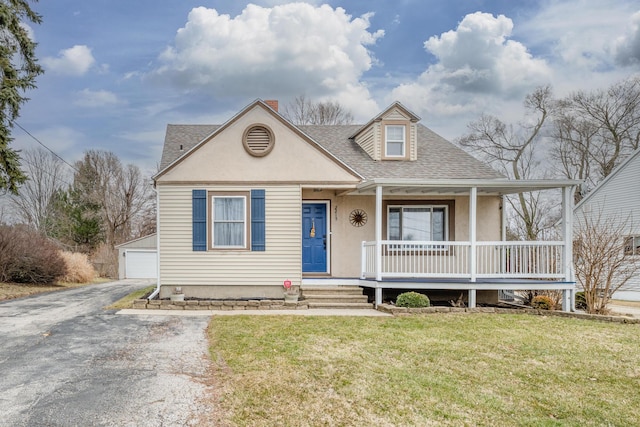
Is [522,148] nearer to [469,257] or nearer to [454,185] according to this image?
[469,257]

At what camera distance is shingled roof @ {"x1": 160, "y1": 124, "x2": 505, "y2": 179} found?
42.1 ft

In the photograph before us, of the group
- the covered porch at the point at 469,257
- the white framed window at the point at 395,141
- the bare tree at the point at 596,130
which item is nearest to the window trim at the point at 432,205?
the covered porch at the point at 469,257

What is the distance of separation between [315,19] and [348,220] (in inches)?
365

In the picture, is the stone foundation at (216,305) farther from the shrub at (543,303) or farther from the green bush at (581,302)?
the green bush at (581,302)

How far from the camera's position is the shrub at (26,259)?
16.7m

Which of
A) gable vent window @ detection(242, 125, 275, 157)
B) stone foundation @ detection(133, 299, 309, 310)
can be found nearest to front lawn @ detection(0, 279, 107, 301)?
stone foundation @ detection(133, 299, 309, 310)

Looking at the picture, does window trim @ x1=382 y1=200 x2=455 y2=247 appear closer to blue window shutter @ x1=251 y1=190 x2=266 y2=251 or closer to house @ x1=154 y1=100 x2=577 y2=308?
house @ x1=154 y1=100 x2=577 y2=308

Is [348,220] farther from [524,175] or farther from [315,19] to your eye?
[524,175]

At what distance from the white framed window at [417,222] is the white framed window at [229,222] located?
4175 millimetres

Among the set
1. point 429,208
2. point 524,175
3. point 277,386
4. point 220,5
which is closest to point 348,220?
point 429,208

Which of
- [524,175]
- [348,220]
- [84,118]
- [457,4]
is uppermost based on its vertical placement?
[457,4]

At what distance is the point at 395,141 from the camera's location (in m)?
13.5

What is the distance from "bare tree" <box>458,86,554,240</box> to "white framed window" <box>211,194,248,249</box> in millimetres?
20098

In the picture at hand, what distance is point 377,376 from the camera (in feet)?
17.7
